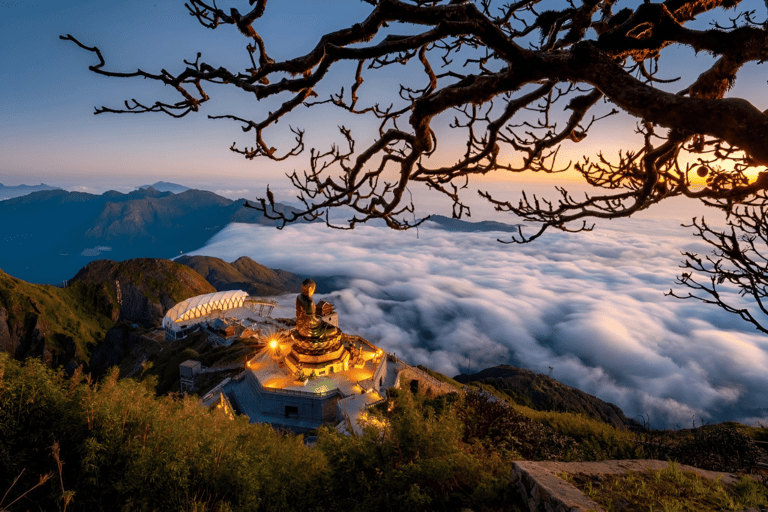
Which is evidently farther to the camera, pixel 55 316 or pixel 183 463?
pixel 55 316

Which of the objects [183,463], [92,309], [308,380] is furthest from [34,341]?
[183,463]

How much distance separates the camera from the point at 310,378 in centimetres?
2258

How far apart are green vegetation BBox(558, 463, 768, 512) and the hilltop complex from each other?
13811 mm

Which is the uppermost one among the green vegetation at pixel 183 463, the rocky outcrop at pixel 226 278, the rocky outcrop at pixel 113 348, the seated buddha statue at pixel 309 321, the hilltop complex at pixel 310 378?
the green vegetation at pixel 183 463

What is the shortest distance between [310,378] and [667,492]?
20.1 meters

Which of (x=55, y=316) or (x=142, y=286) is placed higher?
(x=142, y=286)

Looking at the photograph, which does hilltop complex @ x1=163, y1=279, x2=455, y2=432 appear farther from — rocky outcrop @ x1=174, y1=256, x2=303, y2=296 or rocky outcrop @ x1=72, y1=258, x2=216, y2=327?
rocky outcrop @ x1=174, y1=256, x2=303, y2=296

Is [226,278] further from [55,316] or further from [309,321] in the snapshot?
[309,321]

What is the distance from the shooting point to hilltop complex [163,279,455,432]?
20.5 meters

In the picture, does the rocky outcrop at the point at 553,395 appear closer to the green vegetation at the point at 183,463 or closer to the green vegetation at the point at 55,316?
the green vegetation at the point at 183,463

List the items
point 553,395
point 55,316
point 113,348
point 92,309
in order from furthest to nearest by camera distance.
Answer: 1. point 92,309
2. point 55,316
3. point 113,348
4. point 553,395

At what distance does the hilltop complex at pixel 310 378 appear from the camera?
20.5m

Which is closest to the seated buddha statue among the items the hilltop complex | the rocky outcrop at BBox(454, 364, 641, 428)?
the hilltop complex

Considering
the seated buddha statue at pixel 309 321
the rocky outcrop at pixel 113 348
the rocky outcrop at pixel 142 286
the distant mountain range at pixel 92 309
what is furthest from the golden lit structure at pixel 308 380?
the rocky outcrop at pixel 142 286
